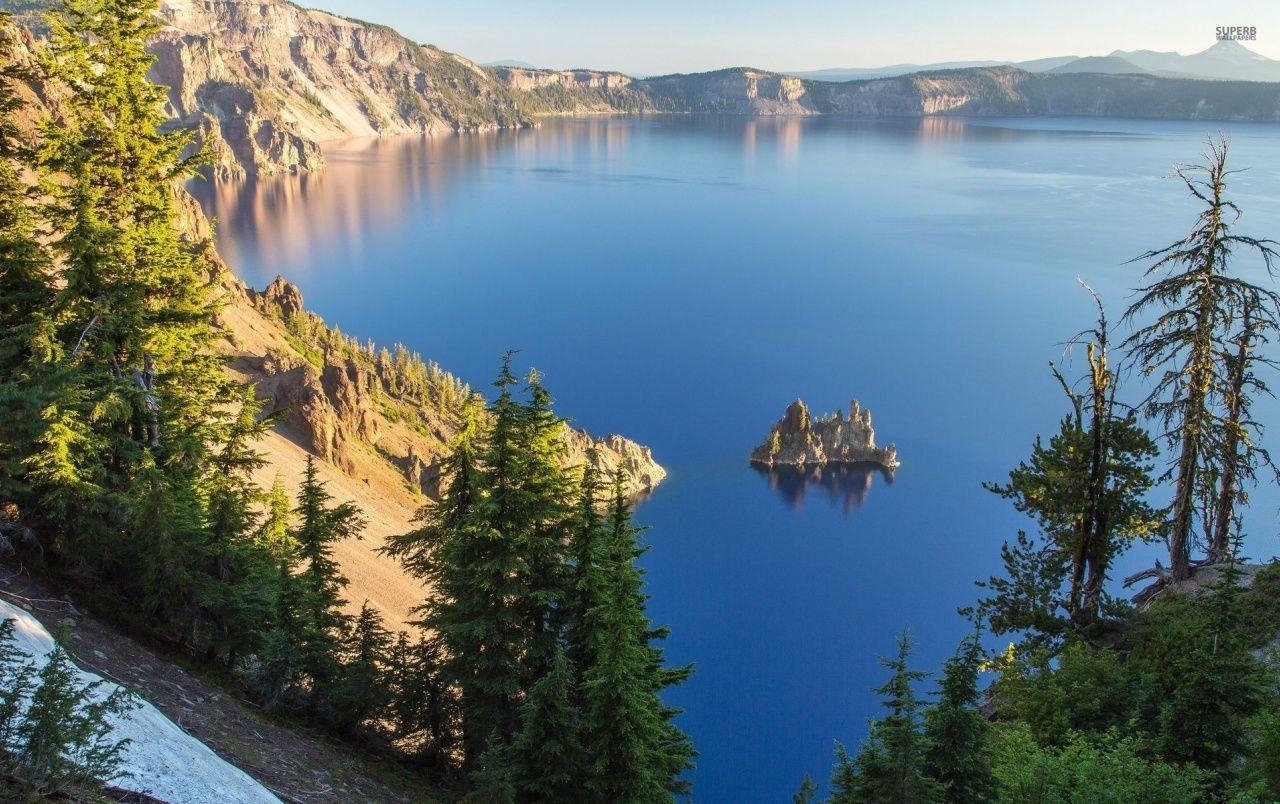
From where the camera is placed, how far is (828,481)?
7425cm

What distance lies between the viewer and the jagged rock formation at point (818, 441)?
7562cm

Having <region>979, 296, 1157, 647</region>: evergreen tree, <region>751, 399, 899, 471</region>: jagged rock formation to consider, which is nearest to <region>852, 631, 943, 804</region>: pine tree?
<region>979, 296, 1157, 647</region>: evergreen tree

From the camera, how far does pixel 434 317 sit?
113m

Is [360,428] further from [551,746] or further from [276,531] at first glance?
[551,746]

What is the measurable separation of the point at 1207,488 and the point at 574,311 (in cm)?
9785

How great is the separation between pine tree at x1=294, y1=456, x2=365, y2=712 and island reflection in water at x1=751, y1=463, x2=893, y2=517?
2066 inches

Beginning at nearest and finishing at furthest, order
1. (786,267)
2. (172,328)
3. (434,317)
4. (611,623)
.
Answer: (611,623), (172,328), (434,317), (786,267)

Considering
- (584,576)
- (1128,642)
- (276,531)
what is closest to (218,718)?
(584,576)

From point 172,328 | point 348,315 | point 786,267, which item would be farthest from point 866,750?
point 786,267

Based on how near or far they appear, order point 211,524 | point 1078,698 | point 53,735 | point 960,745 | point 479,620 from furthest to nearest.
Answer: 1. point 211,524
2. point 479,620
3. point 1078,698
4. point 960,745
5. point 53,735

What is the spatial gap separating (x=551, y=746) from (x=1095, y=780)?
8906mm

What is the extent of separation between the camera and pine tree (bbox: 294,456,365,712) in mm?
18172

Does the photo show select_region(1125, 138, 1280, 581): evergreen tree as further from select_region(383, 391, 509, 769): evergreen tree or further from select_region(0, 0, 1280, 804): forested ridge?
select_region(383, 391, 509, 769): evergreen tree

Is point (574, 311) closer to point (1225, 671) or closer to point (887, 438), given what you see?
point (887, 438)
